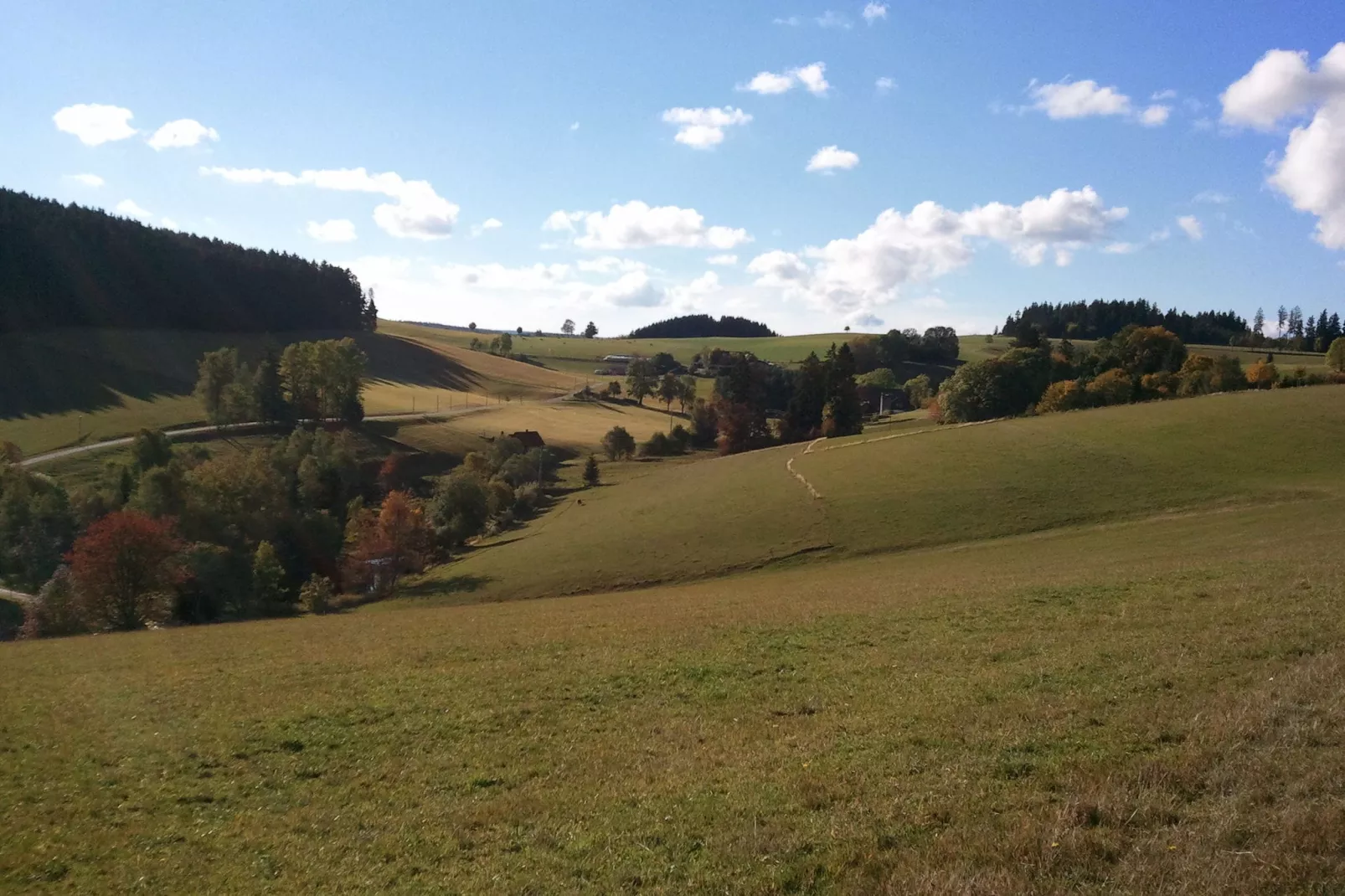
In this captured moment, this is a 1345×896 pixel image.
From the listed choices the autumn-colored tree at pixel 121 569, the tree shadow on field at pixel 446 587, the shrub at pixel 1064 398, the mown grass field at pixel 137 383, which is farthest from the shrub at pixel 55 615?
the shrub at pixel 1064 398

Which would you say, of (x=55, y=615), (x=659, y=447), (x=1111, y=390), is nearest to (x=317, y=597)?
(x=55, y=615)

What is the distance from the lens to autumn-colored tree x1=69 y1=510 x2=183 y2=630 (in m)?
47.0

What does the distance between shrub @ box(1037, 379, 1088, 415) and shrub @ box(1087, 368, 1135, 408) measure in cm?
82

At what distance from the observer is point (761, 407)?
385 feet

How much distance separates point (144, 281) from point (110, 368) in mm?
Answer: 33096

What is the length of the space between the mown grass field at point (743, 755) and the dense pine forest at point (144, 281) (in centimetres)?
13752

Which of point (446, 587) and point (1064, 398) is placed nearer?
point (446, 587)

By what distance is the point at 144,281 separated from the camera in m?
152

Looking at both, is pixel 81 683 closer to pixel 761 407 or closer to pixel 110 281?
pixel 761 407

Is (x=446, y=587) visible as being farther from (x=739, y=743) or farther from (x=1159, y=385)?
(x=1159, y=385)

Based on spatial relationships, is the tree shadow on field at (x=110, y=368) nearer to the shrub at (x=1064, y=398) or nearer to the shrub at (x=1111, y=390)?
the shrub at (x=1064, y=398)

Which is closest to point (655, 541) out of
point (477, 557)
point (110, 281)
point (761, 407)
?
point (477, 557)

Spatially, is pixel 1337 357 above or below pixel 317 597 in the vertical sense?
above

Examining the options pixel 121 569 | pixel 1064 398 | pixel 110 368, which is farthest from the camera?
pixel 110 368
